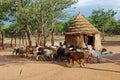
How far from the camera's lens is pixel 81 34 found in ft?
91.6

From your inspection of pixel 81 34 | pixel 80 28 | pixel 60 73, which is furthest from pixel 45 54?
pixel 80 28

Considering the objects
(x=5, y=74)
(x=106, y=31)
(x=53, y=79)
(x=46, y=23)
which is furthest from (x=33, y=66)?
(x=106, y=31)

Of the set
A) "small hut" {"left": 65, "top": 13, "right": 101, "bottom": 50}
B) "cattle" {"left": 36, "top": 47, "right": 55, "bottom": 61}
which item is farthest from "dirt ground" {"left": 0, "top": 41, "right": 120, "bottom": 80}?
"small hut" {"left": 65, "top": 13, "right": 101, "bottom": 50}

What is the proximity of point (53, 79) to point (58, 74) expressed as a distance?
4.09 feet

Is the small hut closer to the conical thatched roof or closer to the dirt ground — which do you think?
the conical thatched roof

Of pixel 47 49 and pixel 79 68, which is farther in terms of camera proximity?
pixel 47 49

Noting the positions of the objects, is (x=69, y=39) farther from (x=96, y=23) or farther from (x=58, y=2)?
(x=96, y=23)

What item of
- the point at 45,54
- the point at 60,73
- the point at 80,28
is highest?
the point at 80,28

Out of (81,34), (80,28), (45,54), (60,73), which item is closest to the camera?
(60,73)

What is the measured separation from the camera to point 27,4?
3000 cm

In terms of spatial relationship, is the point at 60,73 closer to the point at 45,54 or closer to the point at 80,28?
the point at 45,54

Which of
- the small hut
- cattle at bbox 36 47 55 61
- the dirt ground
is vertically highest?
the small hut

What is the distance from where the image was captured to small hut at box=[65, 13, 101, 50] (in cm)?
2794

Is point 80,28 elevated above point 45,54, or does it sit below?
above
